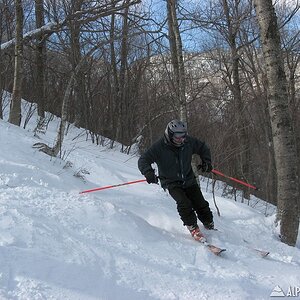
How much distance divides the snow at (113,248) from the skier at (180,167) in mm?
271

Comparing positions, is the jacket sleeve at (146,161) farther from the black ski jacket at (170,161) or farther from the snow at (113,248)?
the snow at (113,248)

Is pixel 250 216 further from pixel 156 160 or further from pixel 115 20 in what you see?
pixel 115 20

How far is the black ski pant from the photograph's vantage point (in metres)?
4.98

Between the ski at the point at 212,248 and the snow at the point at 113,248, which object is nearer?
the snow at the point at 113,248

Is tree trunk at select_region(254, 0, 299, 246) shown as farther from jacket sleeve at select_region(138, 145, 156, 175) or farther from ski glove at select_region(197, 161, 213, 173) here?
jacket sleeve at select_region(138, 145, 156, 175)

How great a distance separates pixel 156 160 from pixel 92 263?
77.6 inches

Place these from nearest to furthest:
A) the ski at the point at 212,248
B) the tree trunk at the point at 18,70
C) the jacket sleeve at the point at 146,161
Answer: the ski at the point at 212,248 → the jacket sleeve at the point at 146,161 → the tree trunk at the point at 18,70

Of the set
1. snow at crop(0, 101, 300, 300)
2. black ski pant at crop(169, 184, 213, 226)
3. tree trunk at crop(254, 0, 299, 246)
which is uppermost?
tree trunk at crop(254, 0, 299, 246)

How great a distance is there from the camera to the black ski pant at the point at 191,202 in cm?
498

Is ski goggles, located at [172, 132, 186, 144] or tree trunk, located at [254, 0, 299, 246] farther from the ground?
tree trunk, located at [254, 0, 299, 246]

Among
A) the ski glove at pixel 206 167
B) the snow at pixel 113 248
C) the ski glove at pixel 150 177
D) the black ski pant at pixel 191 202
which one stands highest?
the ski glove at pixel 206 167

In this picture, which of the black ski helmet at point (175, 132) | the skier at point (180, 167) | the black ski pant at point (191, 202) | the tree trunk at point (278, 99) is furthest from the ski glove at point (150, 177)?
the tree trunk at point (278, 99)

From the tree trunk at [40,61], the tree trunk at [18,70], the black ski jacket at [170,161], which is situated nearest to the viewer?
the black ski jacket at [170,161]

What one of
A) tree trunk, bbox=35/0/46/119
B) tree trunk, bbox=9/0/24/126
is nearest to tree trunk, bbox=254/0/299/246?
tree trunk, bbox=9/0/24/126
